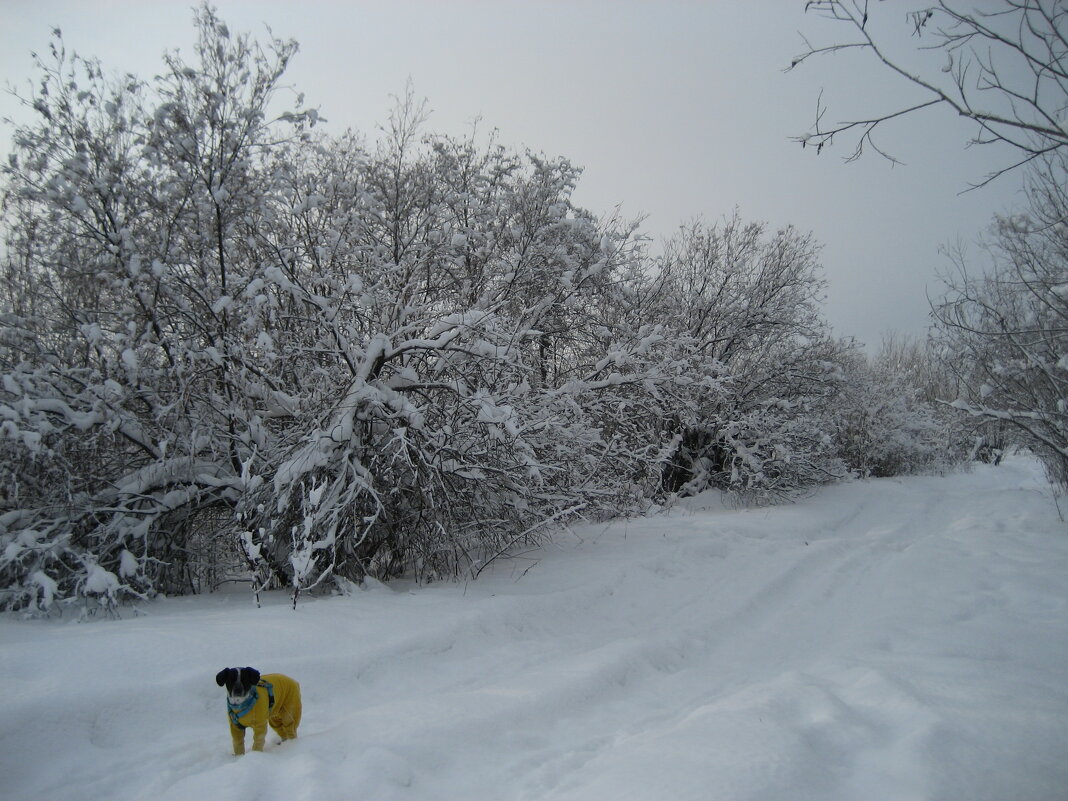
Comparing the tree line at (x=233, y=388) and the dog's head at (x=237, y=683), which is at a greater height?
the tree line at (x=233, y=388)

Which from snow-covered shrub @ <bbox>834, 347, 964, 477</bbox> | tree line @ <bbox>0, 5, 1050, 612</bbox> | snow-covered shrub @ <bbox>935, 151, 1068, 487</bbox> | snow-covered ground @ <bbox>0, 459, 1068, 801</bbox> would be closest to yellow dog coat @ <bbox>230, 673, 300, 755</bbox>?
snow-covered ground @ <bbox>0, 459, 1068, 801</bbox>

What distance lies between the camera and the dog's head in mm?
2828

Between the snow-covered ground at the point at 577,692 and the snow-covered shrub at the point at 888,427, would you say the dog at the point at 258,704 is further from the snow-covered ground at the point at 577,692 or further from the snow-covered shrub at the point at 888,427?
the snow-covered shrub at the point at 888,427

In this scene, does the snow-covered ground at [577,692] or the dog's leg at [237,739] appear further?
the dog's leg at [237,739]

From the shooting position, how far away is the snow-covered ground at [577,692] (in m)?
2.74

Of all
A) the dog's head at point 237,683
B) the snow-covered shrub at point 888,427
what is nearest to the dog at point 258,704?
the dog's head at point 237,683

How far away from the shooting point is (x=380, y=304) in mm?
7406

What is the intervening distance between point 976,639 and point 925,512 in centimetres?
1007

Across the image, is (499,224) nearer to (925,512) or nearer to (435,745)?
(435,745)

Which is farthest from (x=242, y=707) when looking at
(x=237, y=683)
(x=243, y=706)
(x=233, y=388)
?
(x=233, y=388)

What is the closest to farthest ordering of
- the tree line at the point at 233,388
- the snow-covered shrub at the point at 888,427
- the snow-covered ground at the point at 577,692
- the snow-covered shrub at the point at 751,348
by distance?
1. the snow-covered ground at the point at 577,692
2. the tree line at the point at 233,388
3. the snow-covered shrub at the point at 751,348
4. the snow-covered shrub at the point at 888,427

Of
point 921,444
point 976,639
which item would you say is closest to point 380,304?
point 976,639

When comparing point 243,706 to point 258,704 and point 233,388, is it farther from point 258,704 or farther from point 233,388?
point 233,388

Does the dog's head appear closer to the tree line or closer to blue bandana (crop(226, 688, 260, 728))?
blue bandana (crop(226, 688, 260, 728))
